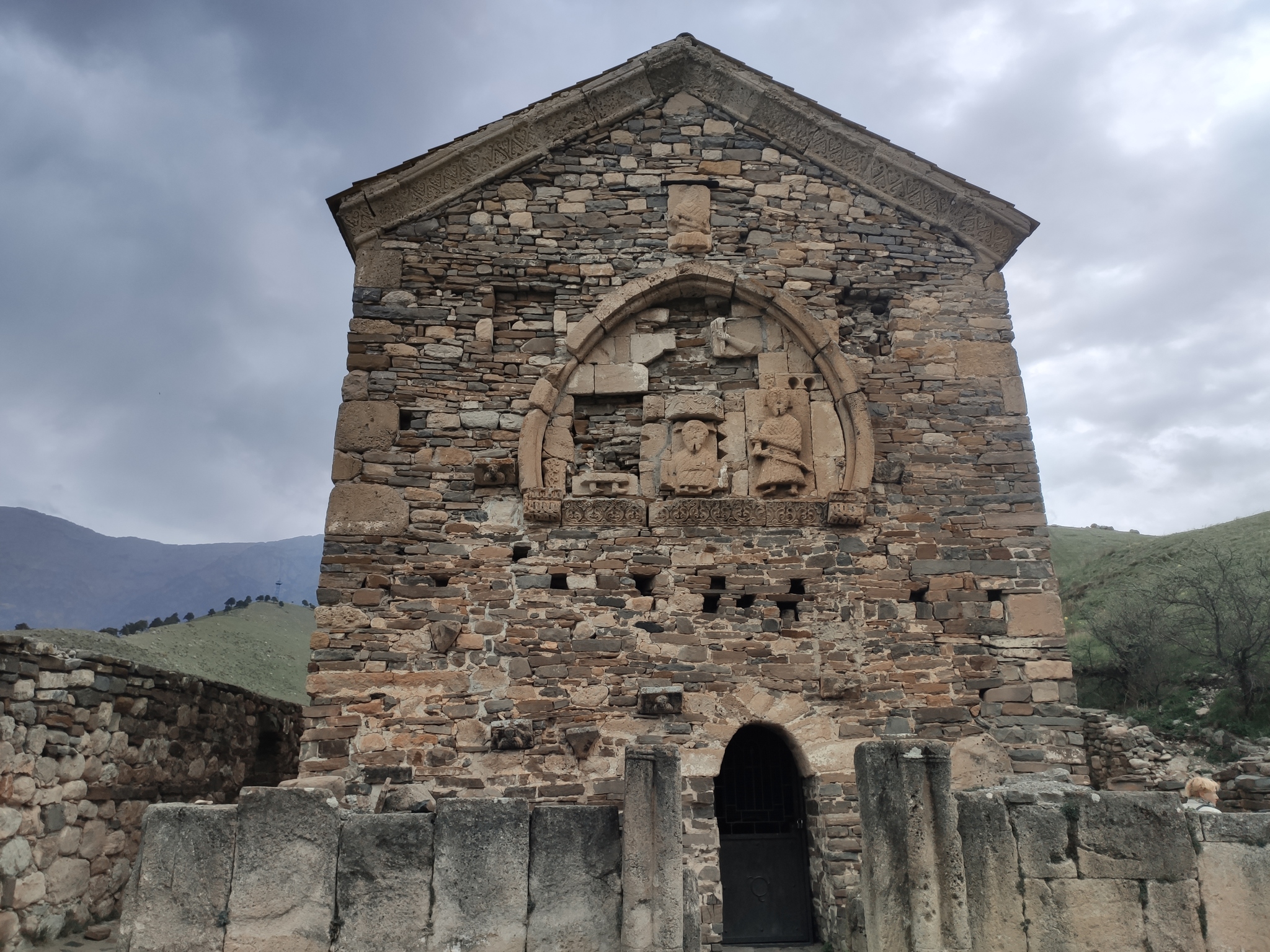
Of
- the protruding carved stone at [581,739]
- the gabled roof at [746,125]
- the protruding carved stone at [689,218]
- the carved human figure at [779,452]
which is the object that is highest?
the gabled roof at [746,125]

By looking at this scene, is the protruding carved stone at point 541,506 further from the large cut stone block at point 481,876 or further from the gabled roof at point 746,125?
the large cut stone block at point 481,876

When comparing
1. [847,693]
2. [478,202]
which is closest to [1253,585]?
[847,693]

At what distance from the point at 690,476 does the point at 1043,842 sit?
13.6 feet

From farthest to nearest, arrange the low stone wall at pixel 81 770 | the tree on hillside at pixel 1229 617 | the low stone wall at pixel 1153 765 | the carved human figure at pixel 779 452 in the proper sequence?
the tree on hillside at pixel 1229 617, the low stone wall at pixel 1153 765, the carved human figure at pixel 779 452, the low stone wall at pixel 81 770

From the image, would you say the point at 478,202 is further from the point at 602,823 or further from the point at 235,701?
the point at 602,823

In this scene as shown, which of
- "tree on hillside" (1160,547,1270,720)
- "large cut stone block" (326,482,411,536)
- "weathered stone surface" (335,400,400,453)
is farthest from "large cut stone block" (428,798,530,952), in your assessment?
"tree on hillside" (1160,547,1270,720)

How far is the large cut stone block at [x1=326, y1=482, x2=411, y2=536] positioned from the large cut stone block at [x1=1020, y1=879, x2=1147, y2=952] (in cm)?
540

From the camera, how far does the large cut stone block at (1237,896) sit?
426 cm

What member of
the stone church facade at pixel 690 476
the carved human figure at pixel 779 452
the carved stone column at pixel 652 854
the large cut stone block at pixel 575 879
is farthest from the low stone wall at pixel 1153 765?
the large cut stone block at pixel 575 879

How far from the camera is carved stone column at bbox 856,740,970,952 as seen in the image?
411 cm

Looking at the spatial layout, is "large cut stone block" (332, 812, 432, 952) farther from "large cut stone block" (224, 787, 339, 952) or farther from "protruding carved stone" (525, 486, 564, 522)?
"protruding carved stone" (525, 486, 564, 522)

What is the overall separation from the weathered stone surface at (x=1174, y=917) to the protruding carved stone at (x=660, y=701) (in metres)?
3.55

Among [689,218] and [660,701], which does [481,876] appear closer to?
[660,701]

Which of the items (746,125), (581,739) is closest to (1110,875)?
(581,739)
